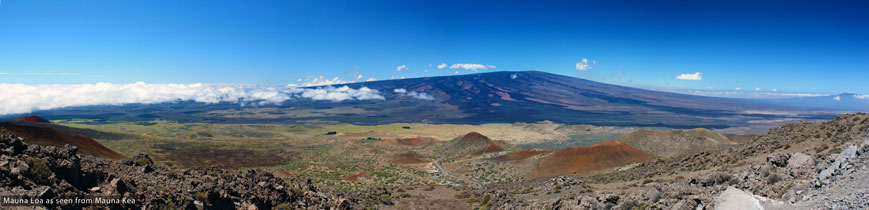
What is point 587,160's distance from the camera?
38.7 meters

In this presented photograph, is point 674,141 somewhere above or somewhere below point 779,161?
below

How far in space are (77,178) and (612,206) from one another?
13189 millimetres

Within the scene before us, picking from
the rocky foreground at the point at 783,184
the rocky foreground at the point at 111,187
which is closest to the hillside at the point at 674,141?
the rocky foreground at the point at 783,184

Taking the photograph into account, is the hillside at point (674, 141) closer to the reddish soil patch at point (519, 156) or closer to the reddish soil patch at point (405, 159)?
the reddish soil patch at point (519, 156)

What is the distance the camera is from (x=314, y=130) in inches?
4569

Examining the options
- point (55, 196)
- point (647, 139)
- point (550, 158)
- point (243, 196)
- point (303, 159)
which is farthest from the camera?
point (647, 139)

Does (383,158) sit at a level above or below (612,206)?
below

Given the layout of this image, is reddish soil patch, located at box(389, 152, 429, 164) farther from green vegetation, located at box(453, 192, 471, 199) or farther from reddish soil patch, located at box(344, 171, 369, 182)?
green vegetation, located at box(453, 192, 471, 199)

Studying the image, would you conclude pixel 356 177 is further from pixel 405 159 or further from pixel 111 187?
pixel 111 187

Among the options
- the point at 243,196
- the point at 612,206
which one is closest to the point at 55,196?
the point at 243,196

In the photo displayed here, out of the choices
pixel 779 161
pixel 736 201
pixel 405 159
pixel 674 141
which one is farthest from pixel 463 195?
pixel 674 141

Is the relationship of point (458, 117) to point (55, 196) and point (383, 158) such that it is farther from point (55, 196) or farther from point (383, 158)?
point (55, 196)

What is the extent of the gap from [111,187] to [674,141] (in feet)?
209

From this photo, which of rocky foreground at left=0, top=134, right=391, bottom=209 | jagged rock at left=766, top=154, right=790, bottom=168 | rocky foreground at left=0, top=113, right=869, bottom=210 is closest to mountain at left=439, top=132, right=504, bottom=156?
rocky foreground at left=0, top=113, right=869, bottom=210
